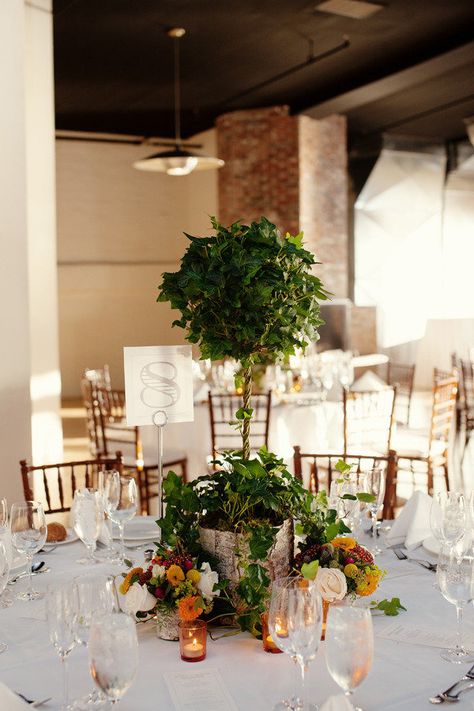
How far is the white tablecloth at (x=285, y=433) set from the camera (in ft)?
19.0

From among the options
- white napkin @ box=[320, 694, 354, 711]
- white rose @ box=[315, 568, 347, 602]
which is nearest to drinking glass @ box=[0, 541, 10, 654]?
Result: white rose @ box=[315, 568, 347, 602]

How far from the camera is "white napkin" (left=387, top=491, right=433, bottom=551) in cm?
261

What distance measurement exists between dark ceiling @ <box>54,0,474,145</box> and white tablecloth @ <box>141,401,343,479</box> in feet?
12.3

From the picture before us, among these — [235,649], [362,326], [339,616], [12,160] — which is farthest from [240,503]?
[362,326]

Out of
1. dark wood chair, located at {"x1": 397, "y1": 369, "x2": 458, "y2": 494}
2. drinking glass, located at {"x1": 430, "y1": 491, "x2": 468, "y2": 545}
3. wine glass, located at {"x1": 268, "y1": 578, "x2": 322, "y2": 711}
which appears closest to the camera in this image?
wine glass, located at {"x1": 268, "y1": 578, "x2": 322, "y2": 711}

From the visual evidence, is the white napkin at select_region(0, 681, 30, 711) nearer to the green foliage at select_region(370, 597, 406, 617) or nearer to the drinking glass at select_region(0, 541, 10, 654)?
the drinking glass at select_region(0, 541, 10, 654)

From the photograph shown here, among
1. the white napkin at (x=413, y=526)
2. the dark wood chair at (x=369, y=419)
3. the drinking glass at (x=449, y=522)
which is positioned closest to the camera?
the drinking glass at (x=449, y=522)

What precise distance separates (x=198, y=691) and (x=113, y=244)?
12.6m

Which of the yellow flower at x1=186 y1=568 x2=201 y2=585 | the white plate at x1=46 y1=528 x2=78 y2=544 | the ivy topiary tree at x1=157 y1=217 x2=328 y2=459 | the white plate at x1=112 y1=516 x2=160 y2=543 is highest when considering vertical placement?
the ivy topiary tree at x1=157 y1=217 x2=328 y2=459

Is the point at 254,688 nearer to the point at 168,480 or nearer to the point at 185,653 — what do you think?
the point at 185,653

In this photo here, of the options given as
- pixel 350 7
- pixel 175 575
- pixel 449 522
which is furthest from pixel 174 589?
pixel 350 7

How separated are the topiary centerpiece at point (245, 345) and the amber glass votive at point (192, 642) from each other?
0.42ft

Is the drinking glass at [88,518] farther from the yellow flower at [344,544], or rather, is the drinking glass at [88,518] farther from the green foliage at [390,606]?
the green foliage at [390,606]

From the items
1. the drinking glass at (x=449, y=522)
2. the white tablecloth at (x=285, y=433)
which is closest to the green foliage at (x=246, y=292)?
the drinking glass at (x=449, y=522)
